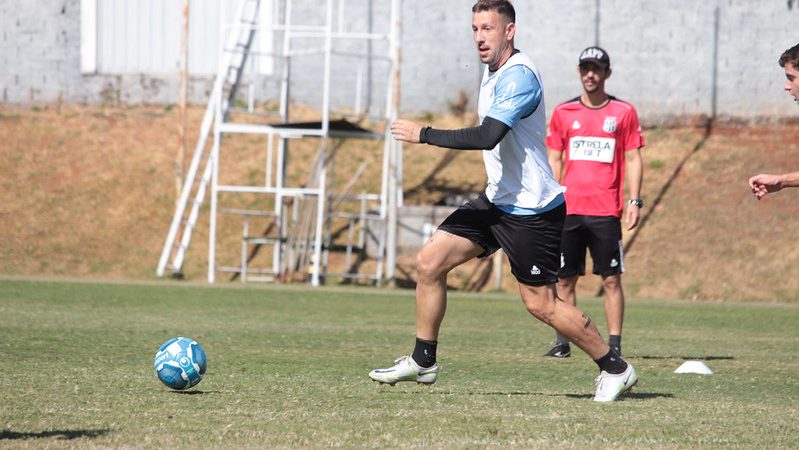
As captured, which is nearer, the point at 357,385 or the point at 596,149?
the point at 357,385

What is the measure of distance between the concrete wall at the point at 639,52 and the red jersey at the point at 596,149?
1541 centimetres

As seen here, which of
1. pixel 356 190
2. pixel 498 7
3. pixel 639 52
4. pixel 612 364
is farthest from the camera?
pixel 639 52

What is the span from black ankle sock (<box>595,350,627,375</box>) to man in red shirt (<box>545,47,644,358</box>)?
266cm

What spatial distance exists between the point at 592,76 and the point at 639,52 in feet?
52.7

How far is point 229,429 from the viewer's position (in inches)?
230

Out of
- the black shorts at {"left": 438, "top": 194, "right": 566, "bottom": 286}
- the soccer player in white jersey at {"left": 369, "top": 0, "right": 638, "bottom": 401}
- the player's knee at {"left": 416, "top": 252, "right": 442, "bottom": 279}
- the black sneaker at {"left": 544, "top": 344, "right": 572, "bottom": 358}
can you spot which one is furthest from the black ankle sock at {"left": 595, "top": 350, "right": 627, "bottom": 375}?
the black sneaker at {"left": 544, "top": 344, "right": 572, "bottom": 358}

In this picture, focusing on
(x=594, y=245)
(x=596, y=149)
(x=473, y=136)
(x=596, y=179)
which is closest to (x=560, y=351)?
(x=594, y=245)

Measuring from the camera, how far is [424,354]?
742cm

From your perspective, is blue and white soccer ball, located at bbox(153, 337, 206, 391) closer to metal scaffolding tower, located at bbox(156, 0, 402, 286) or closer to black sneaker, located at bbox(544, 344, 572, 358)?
black sneaker, located at bbox(544, 344, 572, 358)

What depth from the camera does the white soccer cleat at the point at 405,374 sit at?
290 inches

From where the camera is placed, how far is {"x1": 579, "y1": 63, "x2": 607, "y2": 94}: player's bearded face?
1003cm

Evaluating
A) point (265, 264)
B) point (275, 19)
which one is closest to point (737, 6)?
point (275, 19)

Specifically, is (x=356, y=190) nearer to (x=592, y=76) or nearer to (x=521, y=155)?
(x=592, y=76)

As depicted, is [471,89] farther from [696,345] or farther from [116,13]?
[696,345]
